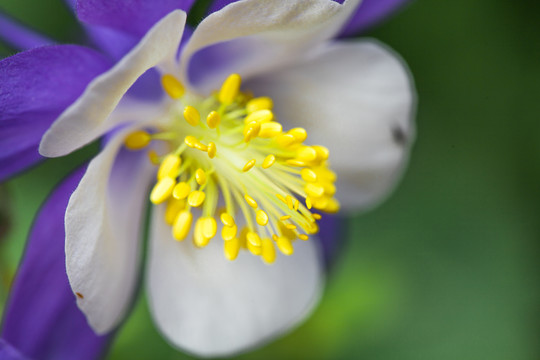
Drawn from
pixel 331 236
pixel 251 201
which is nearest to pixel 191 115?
pixel 251 201

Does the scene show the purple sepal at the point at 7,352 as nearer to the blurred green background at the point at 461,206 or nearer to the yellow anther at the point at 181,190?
the yellow anther at the point at 181,190

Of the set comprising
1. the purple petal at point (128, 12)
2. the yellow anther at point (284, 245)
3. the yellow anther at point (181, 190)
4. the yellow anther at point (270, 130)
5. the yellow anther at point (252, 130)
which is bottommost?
the yellow anther at point (284, 245)

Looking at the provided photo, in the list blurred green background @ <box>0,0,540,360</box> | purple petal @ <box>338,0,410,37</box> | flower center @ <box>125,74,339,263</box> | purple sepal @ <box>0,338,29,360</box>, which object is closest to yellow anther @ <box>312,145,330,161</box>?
flower center @ <box>125,74,339,263</box>

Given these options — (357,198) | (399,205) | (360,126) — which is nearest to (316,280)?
(357,198)

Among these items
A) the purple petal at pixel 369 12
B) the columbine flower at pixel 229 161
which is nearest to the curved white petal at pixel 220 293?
the columbine flower at pixel 229 161

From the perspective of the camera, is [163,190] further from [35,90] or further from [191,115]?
[35,90]

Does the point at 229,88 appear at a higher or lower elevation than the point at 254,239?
higher

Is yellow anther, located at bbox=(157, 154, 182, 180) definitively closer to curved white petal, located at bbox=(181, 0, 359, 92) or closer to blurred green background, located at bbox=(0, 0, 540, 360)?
curved white petal, located at bbox=(181, 0, 359, 92)
